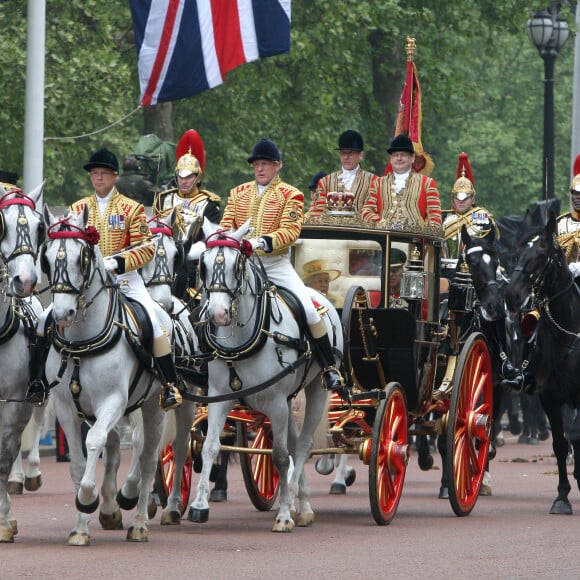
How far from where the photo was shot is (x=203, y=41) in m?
19.2

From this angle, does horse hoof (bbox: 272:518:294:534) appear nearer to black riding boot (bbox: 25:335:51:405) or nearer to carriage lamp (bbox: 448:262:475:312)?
black riding boot (bbox: 25:335:51:405)

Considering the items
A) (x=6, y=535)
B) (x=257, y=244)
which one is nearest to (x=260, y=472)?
(x=257, y=244)

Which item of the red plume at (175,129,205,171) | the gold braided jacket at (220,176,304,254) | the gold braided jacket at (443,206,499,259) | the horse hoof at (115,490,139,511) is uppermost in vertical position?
the red plume at (175,129,205,171)

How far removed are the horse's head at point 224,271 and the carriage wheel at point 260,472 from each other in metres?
2.04

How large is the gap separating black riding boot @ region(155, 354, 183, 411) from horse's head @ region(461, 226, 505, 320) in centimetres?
471

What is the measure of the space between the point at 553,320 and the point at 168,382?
388cm

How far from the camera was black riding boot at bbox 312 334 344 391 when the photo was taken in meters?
12.7

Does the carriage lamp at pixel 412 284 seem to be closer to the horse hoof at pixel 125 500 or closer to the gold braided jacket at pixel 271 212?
the gold braided jacket at pixel 271 212

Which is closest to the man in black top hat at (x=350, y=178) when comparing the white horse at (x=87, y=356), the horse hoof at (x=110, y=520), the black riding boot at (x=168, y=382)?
the black riding boot at (x=168, y=382)

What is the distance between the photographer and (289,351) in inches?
490

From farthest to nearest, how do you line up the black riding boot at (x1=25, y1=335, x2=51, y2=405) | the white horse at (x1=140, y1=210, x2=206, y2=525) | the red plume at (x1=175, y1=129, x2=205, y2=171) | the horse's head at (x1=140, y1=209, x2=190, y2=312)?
the red plume at (x1=175, y1=129, x2=205, y2=171)
the horse's head at (x1=140, y1=209, x2=190, y2=312)
the white horse at (x1=140, y1=210, x2=206, y2=525)
the black riding boot at (x1=25, y1=335, x2=51, y2=405)

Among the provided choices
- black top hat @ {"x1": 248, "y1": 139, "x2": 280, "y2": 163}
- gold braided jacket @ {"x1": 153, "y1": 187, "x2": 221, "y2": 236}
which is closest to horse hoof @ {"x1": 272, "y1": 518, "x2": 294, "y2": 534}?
black top hat @ {"x1": 248, "y1": 139, "x2": 280, "y2": 163}

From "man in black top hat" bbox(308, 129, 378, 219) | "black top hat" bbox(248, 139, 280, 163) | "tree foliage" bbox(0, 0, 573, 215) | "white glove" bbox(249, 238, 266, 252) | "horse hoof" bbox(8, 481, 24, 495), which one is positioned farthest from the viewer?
"tree foliage" bbox(0, 0, 573, 215)

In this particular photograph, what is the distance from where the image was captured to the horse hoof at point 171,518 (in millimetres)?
12789
